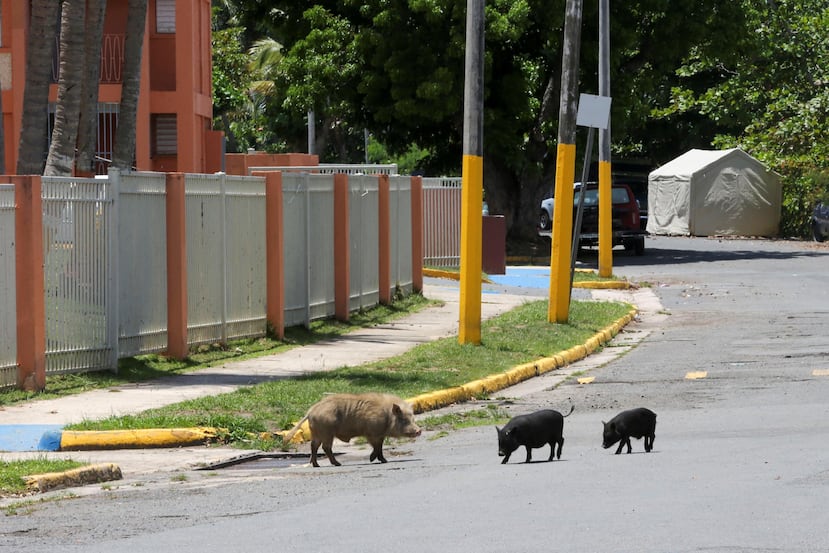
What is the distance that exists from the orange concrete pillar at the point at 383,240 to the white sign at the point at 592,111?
12.2ft

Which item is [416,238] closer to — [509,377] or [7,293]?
[509,377]

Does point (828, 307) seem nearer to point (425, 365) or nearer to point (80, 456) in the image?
point (425, 365)

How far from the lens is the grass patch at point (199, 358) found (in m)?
14.2

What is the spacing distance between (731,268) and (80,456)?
2598 centimetres

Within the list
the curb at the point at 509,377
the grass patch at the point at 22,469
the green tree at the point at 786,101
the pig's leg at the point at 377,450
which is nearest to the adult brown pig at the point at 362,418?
the pig's leg at the point at 377,450

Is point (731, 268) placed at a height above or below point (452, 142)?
below

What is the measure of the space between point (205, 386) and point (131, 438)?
9.45 feet

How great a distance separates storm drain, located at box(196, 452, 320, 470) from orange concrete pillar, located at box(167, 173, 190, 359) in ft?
17.1

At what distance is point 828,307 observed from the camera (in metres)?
23.5

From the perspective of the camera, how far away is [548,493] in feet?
28.8

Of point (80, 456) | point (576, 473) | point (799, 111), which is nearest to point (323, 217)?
point (80, 456)

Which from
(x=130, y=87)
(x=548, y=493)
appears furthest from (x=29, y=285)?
(x=130, y=87)

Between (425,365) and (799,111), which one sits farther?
(799,111)

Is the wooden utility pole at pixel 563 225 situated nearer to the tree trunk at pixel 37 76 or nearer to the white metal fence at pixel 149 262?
the white metal fence at pixel 149 262
